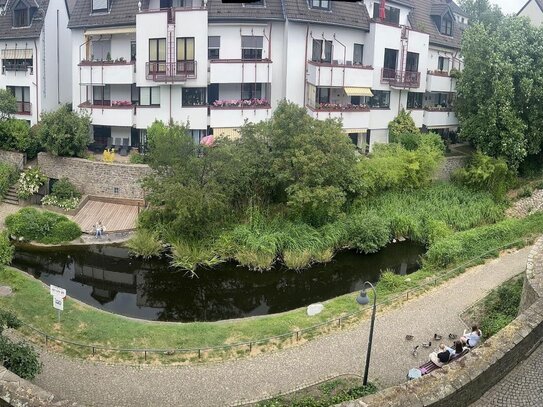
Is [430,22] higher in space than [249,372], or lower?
higher

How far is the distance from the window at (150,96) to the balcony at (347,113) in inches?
376

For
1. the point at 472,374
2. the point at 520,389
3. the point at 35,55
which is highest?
the point at 35,55

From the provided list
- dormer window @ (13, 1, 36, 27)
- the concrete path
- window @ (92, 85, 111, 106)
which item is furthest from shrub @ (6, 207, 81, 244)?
dormer window @ (13, 1, 36, 27)

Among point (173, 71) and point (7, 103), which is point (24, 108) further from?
point (173, 71)

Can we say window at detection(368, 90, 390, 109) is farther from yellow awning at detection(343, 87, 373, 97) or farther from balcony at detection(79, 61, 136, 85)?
balcony at detection(79, 61, 136, 85)

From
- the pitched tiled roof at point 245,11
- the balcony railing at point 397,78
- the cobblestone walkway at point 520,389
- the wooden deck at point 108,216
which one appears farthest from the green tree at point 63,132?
the cobblestone walkway at point 520,389

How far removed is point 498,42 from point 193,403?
29380 mm

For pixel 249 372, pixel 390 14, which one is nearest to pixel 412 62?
pixel 390 14

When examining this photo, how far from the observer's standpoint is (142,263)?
29.6 metres

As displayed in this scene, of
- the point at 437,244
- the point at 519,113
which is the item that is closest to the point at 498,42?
the point at 519,113

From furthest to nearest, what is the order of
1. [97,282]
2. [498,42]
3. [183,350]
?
[498,42] → [97,282] → [183,350]

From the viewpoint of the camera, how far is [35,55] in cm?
4194

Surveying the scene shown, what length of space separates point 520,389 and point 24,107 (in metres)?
39.5

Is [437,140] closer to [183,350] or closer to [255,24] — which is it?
[255,24]
